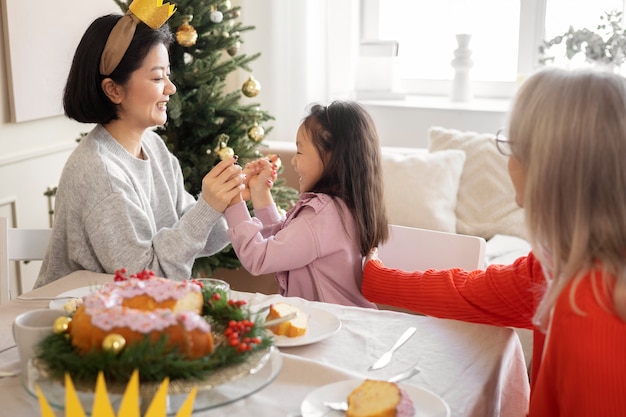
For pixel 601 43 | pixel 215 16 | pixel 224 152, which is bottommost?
pixel 224 152

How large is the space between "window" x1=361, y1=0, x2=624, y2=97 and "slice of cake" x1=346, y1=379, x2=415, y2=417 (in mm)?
3139

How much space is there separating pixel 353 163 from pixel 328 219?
147mm

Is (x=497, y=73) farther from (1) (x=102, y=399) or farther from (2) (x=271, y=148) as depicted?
(1) (x=102, y=399)

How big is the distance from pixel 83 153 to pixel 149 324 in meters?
0.98

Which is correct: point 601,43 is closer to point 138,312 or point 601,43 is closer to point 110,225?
point 110,225

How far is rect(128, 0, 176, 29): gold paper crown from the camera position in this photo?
192 centimetres

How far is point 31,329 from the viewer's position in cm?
110

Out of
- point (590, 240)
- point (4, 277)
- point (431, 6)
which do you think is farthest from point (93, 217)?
point (431, 6)

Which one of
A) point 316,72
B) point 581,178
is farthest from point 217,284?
point 316,72

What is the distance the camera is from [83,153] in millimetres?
1864

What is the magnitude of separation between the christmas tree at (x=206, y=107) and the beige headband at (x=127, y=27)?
2.55 feet

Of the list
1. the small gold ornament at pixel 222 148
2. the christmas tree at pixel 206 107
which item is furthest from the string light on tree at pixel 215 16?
the small gold ornament at pixel 222 148

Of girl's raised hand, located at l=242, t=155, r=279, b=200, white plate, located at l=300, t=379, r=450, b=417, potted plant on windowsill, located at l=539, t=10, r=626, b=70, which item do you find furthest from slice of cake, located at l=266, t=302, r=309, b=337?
potted plant on windowsill, located at l=539, t=10, r=626, b=70

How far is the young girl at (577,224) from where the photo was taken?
114cm
